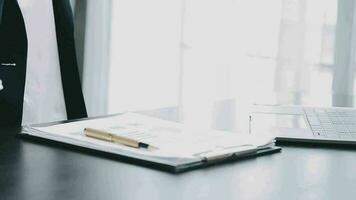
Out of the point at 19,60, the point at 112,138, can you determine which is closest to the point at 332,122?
the point at 112,138

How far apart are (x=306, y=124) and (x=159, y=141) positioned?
0.38 m

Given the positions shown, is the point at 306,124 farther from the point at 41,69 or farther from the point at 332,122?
the point at 41,69

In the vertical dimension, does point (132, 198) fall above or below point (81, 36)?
below

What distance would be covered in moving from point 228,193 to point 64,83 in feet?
4.13

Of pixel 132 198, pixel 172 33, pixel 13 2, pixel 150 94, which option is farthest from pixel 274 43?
pixel 132 198

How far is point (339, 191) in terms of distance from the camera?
2.28 feet

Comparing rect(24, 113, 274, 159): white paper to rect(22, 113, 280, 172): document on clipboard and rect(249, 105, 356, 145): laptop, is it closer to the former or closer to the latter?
rect(22, 113, 280, 172): document on clipboard

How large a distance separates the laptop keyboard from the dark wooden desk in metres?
0.16

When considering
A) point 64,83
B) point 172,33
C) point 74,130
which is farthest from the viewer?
point 172,33

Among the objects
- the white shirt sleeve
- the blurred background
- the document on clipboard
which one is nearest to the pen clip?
the document on clipboard

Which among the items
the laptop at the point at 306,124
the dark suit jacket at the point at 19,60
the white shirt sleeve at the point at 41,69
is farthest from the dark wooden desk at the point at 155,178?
the white shirt sleeve at the point at 41,69

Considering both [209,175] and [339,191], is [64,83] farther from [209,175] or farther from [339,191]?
[339,191]

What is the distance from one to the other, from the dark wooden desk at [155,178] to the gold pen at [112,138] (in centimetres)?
5

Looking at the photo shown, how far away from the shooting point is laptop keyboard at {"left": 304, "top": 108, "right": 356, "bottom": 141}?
106 cm
